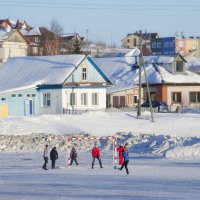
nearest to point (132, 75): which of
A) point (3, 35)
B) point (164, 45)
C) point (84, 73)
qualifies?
point (84, 73)

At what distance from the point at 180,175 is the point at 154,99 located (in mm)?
47756

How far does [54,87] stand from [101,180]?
36596mm

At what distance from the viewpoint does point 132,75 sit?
262 feet

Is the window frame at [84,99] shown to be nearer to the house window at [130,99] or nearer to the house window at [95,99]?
the house window at [95,99]

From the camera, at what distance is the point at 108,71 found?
83.9 m

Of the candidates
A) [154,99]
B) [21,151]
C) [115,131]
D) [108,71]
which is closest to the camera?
[21,151]

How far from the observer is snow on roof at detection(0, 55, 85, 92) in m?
65.0

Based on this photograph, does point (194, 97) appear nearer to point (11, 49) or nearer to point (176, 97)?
point (176, 97)

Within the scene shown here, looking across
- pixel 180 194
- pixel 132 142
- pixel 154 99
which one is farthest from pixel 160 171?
pixel 154 99

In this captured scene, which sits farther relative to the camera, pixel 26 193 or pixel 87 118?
pixel 87 118

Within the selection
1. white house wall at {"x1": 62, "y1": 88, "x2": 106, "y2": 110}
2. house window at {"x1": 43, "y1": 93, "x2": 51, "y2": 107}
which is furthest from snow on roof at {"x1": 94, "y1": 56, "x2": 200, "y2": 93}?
house window at {"x1": 43, "y1": 93, "x2": 51, "y2": 107}

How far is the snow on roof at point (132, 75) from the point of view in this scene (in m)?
76.8

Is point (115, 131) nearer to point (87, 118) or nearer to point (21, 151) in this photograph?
point (87, 118)

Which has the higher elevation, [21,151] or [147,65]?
[147,65]
